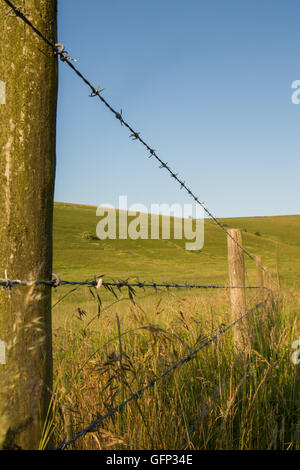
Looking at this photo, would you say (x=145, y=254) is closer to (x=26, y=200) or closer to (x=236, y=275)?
(x=236, y=275)

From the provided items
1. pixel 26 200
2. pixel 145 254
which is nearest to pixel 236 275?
pixel 26 200

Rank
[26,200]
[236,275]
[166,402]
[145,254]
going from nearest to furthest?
[26,200], [166,402], [236,275], [145,254]

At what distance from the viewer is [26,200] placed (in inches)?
52.2

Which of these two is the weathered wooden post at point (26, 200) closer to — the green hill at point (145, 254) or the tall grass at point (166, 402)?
the tall grass at point (166, 402)

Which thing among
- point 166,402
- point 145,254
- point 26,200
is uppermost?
point 26,200

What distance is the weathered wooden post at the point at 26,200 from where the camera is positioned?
1279mm

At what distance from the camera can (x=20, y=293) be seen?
1.26 metres

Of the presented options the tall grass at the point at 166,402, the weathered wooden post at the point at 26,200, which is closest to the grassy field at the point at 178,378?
the tall grass at the point at 166,402

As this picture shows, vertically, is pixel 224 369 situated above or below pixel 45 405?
below

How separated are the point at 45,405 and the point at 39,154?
0.88 metres

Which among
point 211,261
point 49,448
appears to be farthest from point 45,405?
point 211,261

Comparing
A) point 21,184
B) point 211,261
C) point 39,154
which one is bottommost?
point 211,261

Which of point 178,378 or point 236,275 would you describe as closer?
point 178,378
